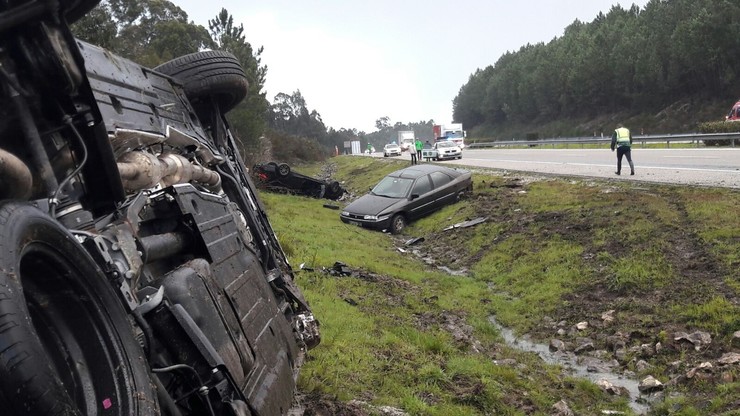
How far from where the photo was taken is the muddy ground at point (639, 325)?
4980 mm

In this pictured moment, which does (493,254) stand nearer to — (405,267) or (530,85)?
(405,267)

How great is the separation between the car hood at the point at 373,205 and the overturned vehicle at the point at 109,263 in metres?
10.1

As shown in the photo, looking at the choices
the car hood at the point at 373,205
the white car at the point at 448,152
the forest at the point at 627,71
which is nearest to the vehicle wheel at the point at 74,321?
the car hood at the point at 373,205

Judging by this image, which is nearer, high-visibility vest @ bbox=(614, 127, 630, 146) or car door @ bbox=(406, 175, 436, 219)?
high-visibility vest @ bbox=(614, 127, 630, 146)

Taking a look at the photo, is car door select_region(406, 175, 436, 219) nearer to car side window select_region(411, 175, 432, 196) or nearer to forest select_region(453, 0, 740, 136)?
car side window select_region(411, 175, 432, 196)

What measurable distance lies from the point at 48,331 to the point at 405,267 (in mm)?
8667

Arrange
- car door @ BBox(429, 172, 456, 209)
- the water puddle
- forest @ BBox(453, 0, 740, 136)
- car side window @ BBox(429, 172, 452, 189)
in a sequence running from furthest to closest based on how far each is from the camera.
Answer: forest @ BBox(453, 0, 740, 136) → car side window @ BBox(429, 172, 452, 189) → car door @ BBox(429, 172, 456, 209) → the water puddle

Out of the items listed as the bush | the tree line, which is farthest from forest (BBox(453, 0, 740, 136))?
the tree line

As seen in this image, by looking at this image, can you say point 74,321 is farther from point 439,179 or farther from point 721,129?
point 721,129

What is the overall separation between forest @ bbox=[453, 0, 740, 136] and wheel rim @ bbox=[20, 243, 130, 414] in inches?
1936

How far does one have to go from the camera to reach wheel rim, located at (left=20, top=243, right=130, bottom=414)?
176 cm

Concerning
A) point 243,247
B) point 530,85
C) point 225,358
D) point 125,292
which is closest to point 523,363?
point 243,247

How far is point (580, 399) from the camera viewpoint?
525 centimetres

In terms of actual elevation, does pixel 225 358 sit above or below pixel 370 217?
above
